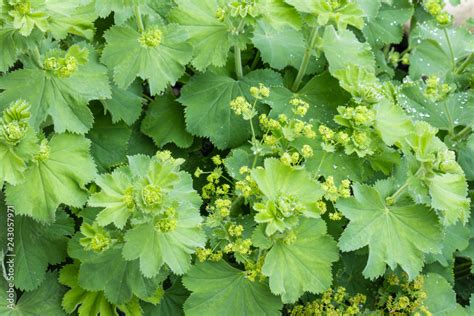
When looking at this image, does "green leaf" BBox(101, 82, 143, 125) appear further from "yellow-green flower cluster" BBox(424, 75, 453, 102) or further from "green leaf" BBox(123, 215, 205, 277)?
"yellow-green flower cluster" BBox(424, 75, 453, 102)

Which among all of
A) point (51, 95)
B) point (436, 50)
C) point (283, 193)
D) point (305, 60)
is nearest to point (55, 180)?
point (51, 95)

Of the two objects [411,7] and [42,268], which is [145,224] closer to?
[42,268]

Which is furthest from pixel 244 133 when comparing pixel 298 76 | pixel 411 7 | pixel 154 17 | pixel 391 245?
pixel 411 7

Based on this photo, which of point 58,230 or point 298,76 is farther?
point 298,76

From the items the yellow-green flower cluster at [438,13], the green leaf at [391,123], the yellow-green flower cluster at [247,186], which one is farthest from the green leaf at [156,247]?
the yellow-green flower cluster at [438,13]

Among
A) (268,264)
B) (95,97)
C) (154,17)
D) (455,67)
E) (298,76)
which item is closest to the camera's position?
(268,264)

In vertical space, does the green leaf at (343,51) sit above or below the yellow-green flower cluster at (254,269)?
above

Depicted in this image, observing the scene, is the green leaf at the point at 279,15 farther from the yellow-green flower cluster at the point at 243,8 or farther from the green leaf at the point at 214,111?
the green leaf at the point at 214,111

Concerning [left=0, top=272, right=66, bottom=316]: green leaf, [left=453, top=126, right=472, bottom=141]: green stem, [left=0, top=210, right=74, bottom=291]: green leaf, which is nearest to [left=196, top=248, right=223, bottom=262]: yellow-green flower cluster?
[left=0, top=210, right=74, bottom=291]: green leaf
